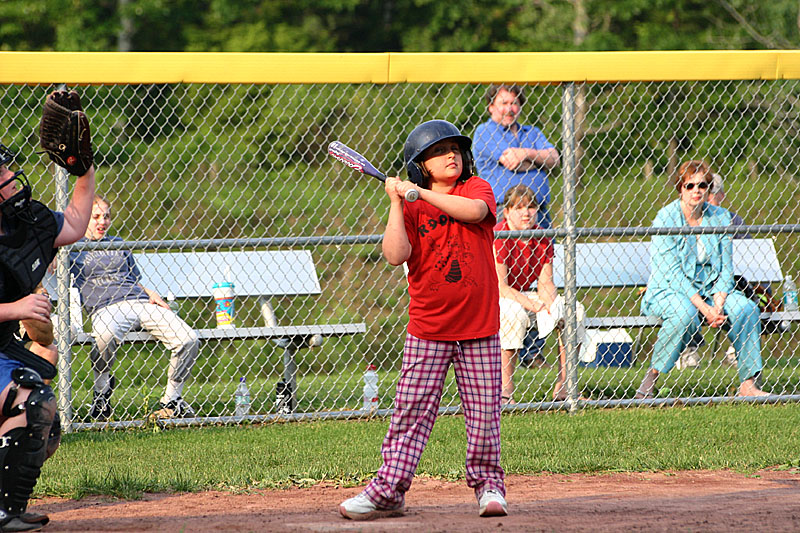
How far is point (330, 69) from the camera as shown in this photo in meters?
6.21

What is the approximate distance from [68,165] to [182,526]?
4.81 ft

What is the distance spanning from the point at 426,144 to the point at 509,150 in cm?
306

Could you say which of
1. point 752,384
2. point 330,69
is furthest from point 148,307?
point 752,384

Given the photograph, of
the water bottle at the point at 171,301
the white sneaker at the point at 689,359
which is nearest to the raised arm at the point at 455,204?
the water bottle at the point at 171,301

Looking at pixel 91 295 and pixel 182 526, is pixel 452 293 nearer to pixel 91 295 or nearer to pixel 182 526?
pixel 182 526

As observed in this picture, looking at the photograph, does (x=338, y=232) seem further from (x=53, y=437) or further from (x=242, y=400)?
(x=53, y=437)

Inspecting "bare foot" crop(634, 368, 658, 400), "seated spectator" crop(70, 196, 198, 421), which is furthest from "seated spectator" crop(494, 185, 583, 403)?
"seated spectator" crop(70, 196, 198, 421)

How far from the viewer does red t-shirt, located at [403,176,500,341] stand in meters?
3.93

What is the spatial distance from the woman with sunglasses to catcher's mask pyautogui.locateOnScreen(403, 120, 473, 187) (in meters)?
3.28

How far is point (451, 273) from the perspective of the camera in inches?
Answer: 156

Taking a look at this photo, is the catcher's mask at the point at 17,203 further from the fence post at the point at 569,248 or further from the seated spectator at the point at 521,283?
the fence post at the point at 569,248

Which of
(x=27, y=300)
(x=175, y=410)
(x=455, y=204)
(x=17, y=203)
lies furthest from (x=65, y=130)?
(x=175, y=410)

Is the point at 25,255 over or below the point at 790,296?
below

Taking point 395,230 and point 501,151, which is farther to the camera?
point 501,151
